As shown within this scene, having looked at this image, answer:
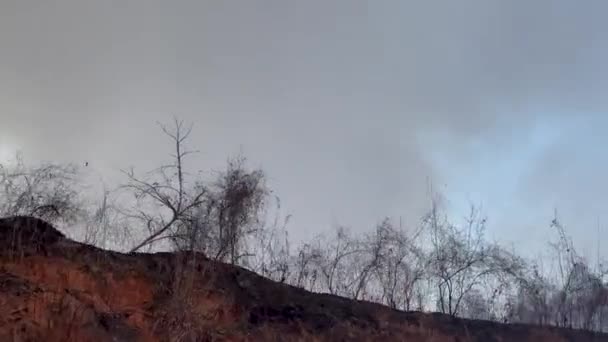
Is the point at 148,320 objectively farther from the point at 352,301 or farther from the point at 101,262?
the point at 352,301

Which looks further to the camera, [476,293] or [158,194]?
[476,293]

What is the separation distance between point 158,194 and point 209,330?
619 centimetres

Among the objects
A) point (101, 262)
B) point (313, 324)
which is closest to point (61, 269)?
point (101, 262)

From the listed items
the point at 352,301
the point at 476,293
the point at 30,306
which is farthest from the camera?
the point at 476,293

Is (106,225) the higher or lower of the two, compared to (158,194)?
lower

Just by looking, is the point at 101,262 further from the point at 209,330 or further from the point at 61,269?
the point at 209,330

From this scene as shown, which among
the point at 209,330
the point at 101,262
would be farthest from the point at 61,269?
the point at 209,330

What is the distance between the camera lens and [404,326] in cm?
1912

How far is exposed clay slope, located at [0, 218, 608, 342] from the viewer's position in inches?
470

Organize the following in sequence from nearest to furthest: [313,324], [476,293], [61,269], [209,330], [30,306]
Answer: [30,306] < [61,269] < [209,330] < [313,324] < [476,293]

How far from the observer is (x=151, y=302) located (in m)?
14.4

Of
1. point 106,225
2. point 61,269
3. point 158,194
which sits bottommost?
point 61,269

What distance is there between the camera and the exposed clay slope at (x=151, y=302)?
1193cm

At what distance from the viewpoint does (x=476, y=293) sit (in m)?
25.0
